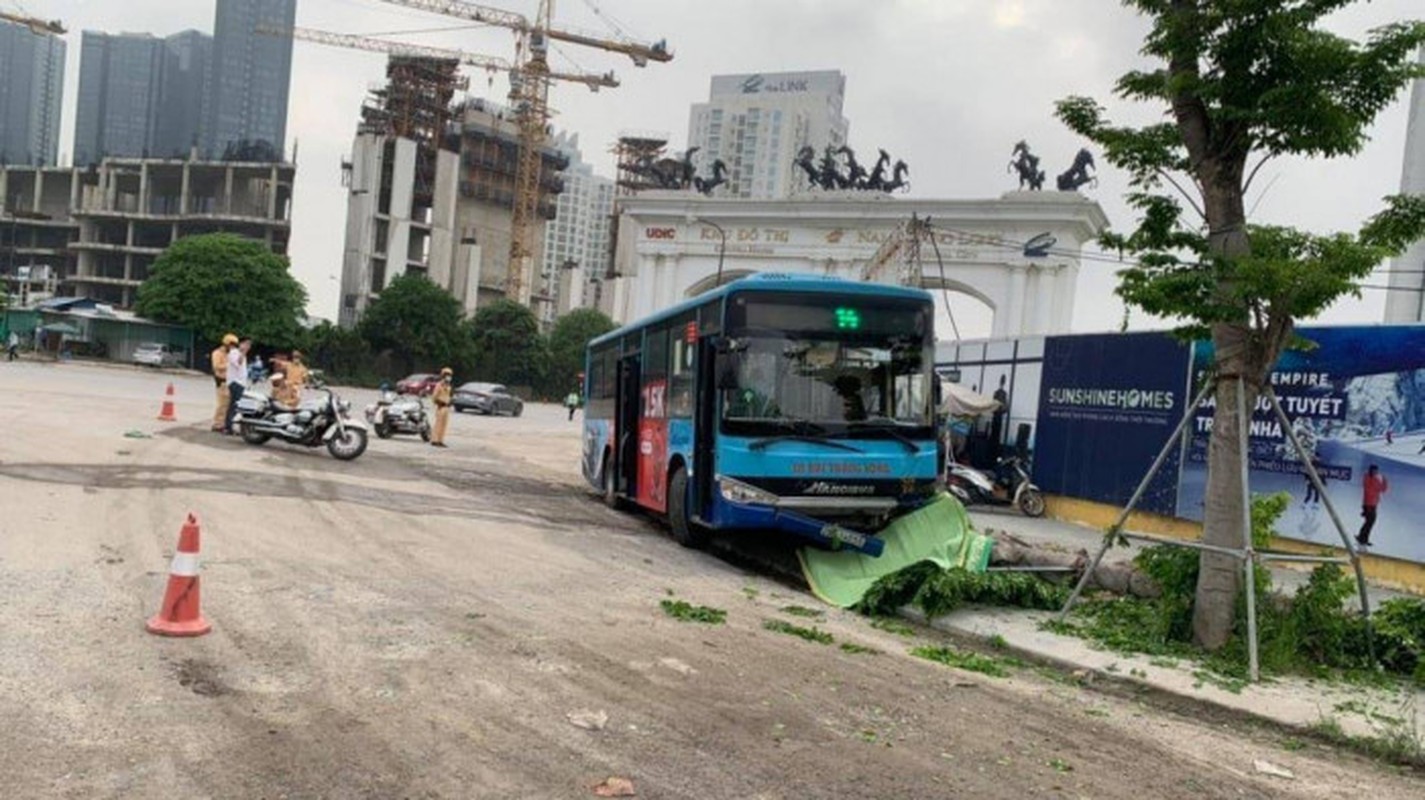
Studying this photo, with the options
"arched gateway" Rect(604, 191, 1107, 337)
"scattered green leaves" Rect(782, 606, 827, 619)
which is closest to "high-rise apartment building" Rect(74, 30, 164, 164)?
"arched gateway" Rect(604, 191, 1107, 337)

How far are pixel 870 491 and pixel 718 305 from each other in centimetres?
257

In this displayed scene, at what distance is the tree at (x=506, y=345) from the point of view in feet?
268

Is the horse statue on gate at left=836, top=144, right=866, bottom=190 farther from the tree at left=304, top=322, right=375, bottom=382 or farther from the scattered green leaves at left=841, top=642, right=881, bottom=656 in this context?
the scattered green leaves at left=841, top=642, right=881, bottom=656

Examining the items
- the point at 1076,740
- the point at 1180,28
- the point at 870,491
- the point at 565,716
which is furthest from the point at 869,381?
the point at 565,716

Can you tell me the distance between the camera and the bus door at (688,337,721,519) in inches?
438

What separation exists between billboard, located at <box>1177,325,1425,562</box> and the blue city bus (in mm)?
4168

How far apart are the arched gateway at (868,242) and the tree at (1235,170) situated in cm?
3558

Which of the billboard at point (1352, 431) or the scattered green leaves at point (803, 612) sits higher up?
the billboard at point (1352, 431)

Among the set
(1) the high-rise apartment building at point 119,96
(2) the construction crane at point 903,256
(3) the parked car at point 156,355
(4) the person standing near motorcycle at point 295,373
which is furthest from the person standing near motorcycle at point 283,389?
(1) the high-rise apartment building at point 119,96

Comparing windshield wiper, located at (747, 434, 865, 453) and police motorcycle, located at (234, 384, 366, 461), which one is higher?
windshield wiper, located at (747, 434, 865, 453)

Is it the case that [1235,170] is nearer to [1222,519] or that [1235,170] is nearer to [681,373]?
[1222,519]

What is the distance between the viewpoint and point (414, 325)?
248 feet

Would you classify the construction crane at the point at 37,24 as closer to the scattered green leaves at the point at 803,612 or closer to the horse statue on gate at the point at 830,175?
the horse statue on gate at the point at 830,175

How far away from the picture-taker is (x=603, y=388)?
1769 cm
